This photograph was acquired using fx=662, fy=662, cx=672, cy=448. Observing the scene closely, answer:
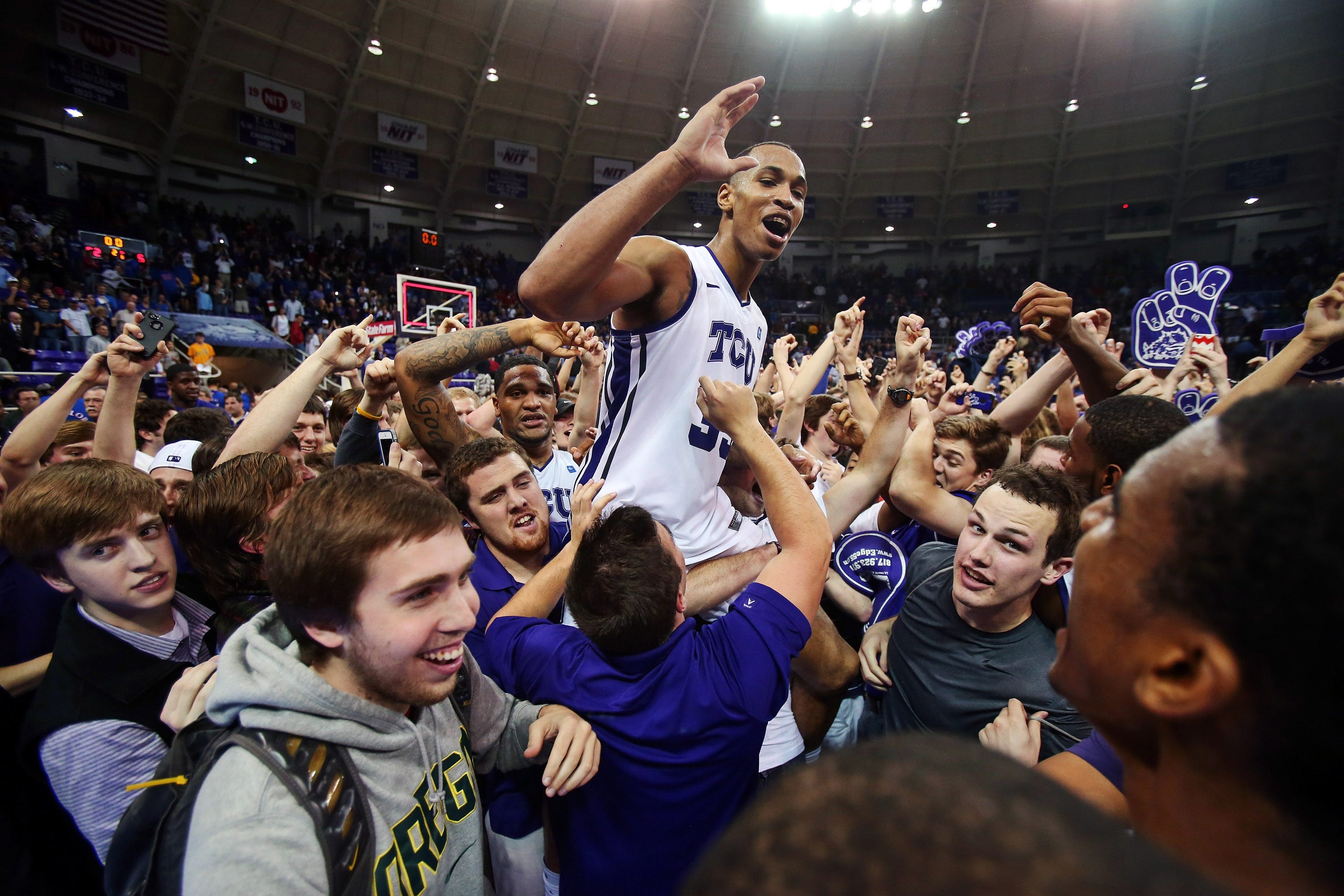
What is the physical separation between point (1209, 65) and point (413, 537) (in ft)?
87.9

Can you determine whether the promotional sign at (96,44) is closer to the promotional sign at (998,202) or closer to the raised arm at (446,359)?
the raised arm at (446,359)

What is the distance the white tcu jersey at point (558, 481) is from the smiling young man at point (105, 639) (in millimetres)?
1653

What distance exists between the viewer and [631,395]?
241 centimetres

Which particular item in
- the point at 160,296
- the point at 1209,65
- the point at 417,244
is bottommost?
A: the point at 160,296

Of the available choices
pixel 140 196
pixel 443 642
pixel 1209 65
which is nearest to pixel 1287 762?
pixel 443 642

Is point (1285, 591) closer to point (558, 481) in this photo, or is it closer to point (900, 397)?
point (900, 397)

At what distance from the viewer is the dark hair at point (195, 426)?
13.6 ft

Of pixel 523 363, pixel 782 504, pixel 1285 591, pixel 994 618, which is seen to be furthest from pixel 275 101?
pixel 1285 591

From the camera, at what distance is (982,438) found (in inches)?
134

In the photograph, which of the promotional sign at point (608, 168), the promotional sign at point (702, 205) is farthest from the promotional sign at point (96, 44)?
the promotional sign at point (702, 205)

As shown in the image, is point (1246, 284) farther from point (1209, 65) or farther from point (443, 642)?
point (443, 642)

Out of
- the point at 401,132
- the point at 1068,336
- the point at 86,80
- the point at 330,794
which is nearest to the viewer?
the point at 330,794

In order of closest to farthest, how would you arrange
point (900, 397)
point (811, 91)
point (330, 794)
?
point (330, 794), point (900, 397), point (811, 91)

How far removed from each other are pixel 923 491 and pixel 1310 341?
1.62 meters
